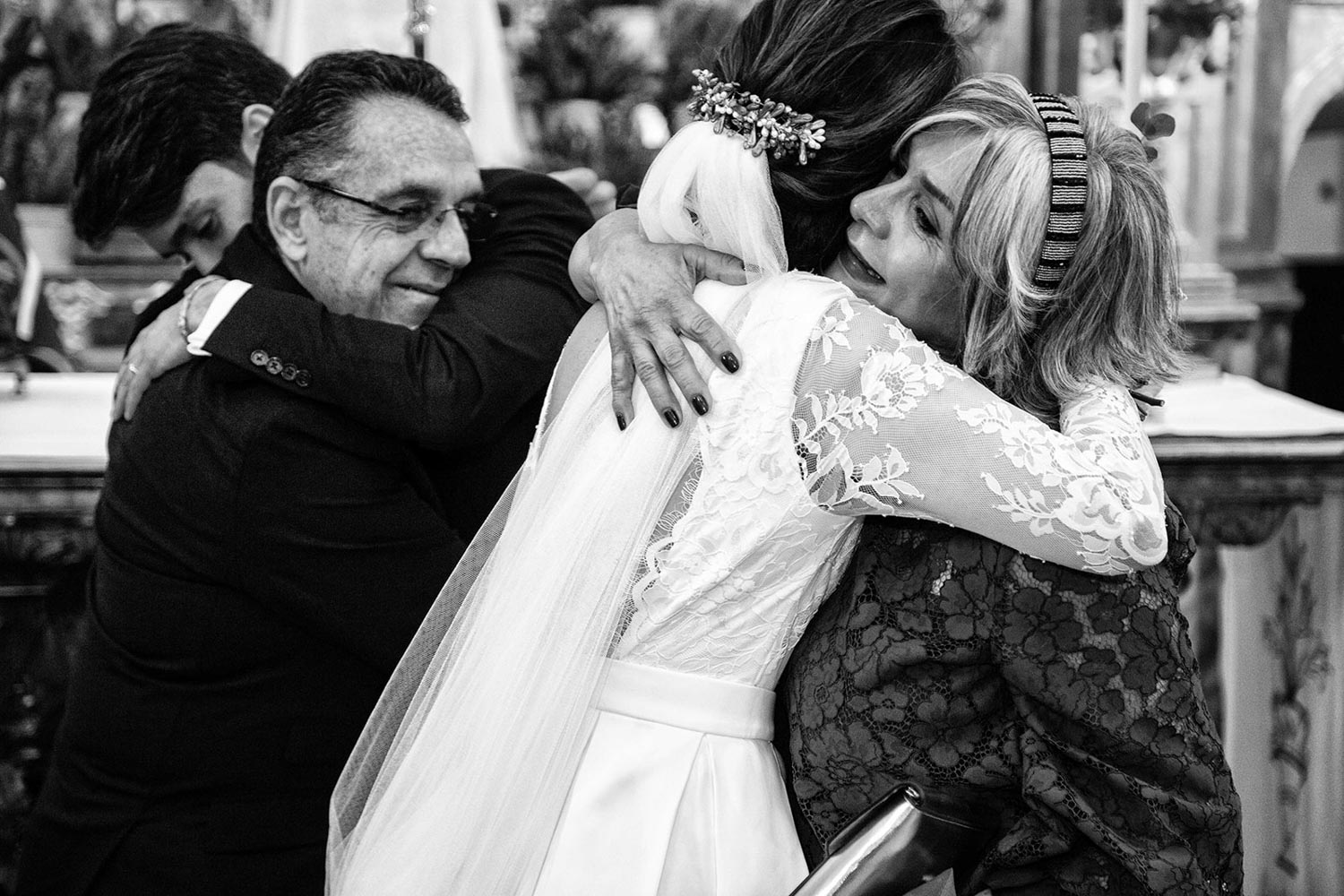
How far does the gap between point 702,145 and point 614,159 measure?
3153 millimetres

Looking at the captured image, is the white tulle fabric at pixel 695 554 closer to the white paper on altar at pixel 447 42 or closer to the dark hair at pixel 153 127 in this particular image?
the dark hair at pixel 153 127

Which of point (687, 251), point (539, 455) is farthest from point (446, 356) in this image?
point (687, 251)

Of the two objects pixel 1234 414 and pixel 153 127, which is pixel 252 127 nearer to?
pixel 153 127

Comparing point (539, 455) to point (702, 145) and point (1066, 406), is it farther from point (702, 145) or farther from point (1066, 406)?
point (1066, 406)

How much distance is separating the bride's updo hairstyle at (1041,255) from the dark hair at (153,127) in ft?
3.91

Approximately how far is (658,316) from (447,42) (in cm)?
289

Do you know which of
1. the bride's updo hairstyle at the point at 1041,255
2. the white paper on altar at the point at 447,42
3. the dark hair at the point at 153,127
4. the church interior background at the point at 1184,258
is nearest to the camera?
the bride's updo hairstyle at the point at 1041,255

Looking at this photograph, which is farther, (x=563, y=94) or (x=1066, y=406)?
(x=563, y=94)

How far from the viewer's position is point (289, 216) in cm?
191

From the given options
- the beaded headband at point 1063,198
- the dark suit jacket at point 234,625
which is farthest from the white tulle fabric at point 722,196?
the dark suit jacket at point 234,625

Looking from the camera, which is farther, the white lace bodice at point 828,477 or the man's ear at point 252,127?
the man's ear at point 252,127

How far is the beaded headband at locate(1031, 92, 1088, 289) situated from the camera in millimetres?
1514

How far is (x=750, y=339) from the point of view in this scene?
154 centimetres

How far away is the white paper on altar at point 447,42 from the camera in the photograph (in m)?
4.06
